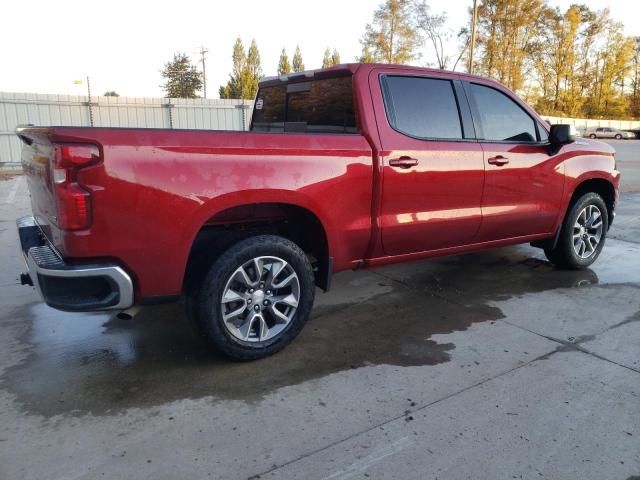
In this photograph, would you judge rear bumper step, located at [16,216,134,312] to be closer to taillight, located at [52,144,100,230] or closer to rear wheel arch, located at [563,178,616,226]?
taillight, located at [52,144,100,230]

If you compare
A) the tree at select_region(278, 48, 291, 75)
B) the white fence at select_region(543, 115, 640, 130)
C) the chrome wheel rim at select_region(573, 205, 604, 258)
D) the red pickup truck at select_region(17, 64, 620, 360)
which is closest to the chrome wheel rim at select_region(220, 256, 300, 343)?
the red pickup truck at select_region(17, 64, 620, 360)

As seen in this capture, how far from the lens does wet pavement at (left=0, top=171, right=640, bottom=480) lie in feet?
8.07

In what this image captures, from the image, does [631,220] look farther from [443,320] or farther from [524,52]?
[524,52]

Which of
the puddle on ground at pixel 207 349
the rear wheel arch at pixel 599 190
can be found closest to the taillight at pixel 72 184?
the puddle on ground at pixel 207 349

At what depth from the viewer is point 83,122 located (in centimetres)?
1838

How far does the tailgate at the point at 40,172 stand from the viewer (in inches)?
113

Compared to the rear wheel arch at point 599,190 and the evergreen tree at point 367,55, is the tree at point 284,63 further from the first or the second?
the rear wheel arch at point 599,190

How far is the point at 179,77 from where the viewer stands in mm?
56469

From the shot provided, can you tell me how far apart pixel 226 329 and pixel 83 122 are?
17.5 meters

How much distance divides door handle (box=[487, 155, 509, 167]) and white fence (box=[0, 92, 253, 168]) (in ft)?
51.0

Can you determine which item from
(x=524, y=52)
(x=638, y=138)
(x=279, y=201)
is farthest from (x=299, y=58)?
(x=279, y=201)

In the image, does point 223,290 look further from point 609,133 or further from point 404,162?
point 609,133

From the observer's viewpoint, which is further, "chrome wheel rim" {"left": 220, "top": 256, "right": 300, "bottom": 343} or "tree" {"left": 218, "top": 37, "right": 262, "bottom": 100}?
"tree" {"left": 218, "top": 37, "right": 262, "bottom": 100}

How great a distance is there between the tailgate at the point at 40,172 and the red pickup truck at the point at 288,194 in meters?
0.03
